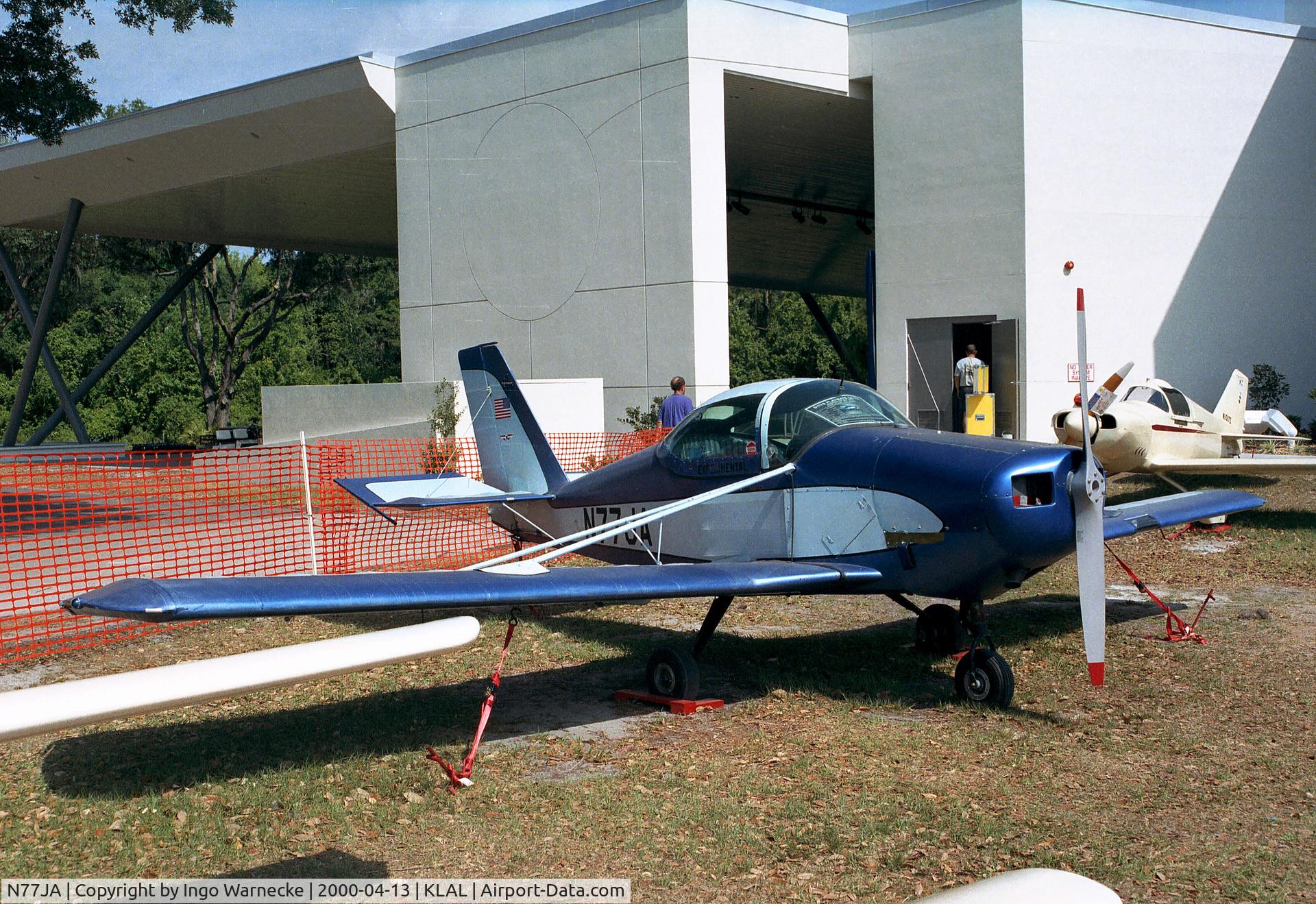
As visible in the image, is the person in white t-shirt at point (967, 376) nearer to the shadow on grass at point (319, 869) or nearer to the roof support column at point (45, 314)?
the shadow on grass at point (319, 869)

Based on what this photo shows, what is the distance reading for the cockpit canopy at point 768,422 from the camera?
6.88 metres

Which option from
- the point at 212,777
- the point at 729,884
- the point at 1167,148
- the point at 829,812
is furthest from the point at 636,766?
the point at 1167,148

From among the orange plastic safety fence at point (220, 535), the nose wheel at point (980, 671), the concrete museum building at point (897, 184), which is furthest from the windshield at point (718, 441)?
the concrete museum building at point (897, 184)

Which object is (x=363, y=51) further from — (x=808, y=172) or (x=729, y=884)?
(x=729, y=884)

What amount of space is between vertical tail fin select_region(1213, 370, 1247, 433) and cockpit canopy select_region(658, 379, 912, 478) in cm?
923

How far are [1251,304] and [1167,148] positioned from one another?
3244 mm

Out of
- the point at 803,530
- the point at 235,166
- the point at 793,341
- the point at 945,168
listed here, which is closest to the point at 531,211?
the point at 945,168

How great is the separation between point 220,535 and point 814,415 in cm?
675

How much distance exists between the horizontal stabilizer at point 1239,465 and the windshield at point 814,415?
672cm

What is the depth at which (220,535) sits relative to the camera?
429 inches

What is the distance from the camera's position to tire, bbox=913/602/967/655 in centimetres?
757

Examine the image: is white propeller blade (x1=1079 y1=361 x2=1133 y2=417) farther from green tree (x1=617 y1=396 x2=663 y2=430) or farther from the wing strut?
green tree (x1=617 y1=396 x2=663 y2=430)

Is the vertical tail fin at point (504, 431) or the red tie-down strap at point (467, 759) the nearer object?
the red tie-down strap at point (467, 759)

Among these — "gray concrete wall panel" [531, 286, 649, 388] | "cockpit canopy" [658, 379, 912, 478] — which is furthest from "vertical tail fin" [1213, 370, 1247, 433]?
"cockpit canopy" [658, 379, 912, 478]
